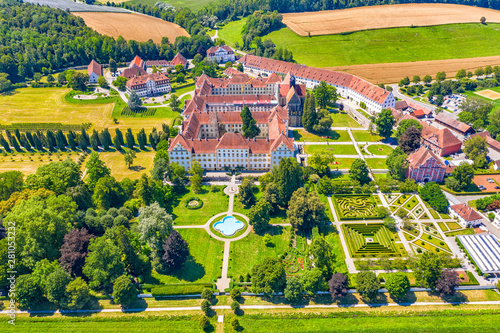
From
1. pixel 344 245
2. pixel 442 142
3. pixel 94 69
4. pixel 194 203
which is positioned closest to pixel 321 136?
pixel 442 142

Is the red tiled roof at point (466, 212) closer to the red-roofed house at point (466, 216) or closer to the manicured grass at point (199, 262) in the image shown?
the red-roofed house at point (466, 216)

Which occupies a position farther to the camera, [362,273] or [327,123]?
[327,123]

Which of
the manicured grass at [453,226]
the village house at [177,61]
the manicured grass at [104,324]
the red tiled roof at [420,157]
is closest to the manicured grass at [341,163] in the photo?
the red tiled roof at [420,157]

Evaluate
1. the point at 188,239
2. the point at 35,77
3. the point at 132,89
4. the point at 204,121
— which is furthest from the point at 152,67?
the point at 188,239

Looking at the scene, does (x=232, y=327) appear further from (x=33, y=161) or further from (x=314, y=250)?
(x=33, y=161)

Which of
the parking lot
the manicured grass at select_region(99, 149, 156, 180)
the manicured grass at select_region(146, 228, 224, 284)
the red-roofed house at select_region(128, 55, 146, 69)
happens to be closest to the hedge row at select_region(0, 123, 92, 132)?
the manicured grass at select_region(99, 149, 156, 180)

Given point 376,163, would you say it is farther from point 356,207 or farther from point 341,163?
point 356,207

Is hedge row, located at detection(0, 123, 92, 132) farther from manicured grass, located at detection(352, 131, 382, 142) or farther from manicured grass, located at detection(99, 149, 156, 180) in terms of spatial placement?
manicured grass, located at detection(352, 131, 382, 142)
